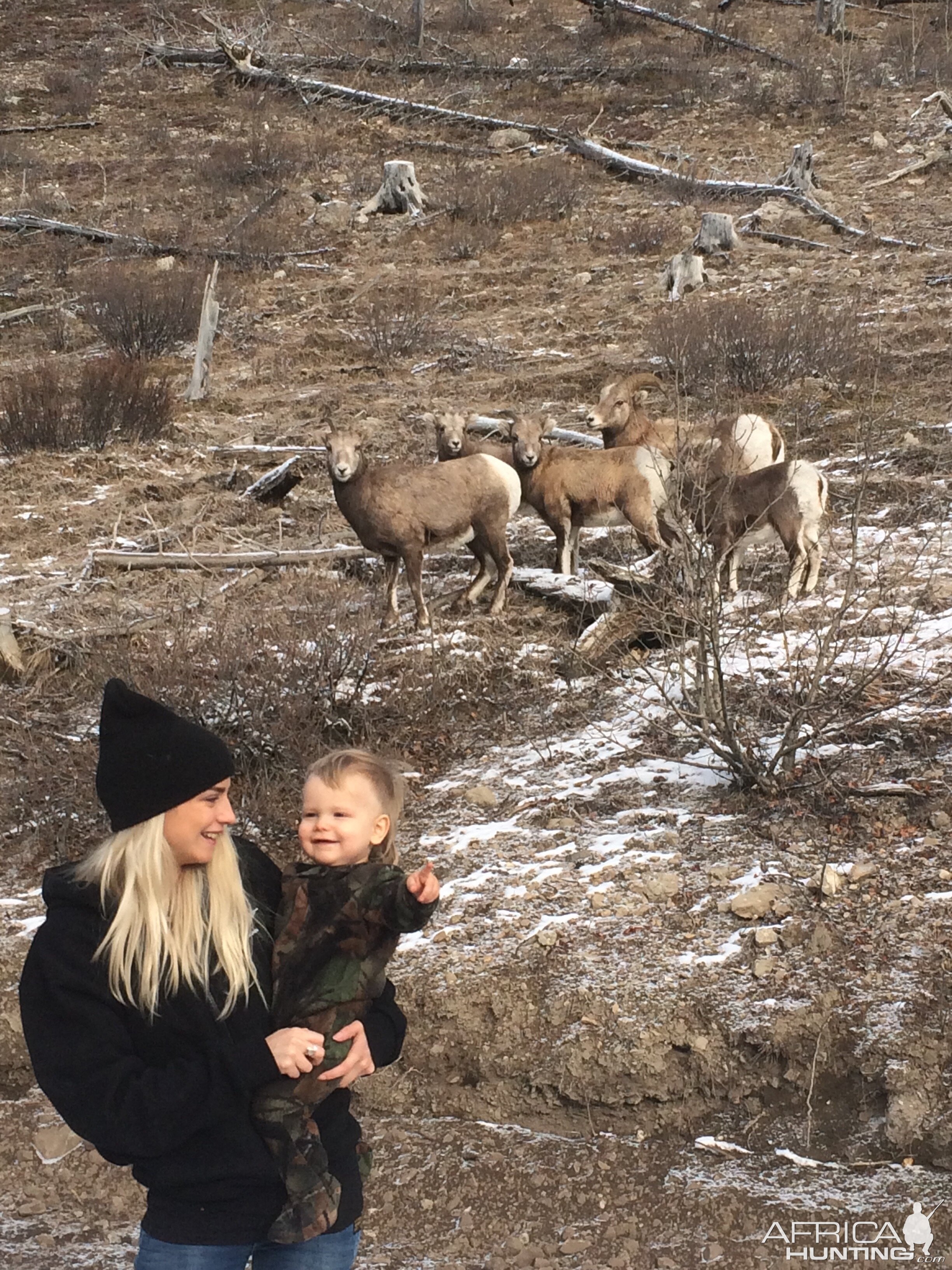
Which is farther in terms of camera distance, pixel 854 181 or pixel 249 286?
pixel 854 181

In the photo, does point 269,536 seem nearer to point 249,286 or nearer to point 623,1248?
point 623,1248

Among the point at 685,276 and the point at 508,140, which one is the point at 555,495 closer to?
the point at 685,276

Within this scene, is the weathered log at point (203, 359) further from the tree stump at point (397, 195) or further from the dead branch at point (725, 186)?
the dead branch at point (725, 186)

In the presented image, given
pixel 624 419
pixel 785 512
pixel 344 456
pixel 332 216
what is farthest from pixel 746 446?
pixel 332 216

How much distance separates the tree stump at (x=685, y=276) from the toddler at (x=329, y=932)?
45.5 ft

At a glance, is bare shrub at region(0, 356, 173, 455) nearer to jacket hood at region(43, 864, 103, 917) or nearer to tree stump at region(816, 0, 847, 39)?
jacket hood at region(43, 864, 103, 917)

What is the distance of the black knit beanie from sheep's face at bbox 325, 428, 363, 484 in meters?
6.12

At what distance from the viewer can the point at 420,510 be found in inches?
330

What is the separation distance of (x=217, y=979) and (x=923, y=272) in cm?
1491

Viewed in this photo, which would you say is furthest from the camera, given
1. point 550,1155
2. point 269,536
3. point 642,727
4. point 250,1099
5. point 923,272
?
point 923,272

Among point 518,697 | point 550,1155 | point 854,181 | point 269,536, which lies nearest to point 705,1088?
point 550,1155

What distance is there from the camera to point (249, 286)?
17.9 metres

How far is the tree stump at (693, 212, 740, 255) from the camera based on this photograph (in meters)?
16.9

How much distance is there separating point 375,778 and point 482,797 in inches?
137
